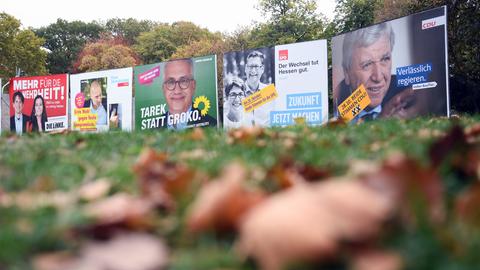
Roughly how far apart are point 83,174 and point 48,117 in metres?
15.3

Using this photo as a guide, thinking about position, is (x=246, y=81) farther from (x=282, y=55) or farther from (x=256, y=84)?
(x=282, y=55)

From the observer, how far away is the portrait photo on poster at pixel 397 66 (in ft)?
28.9

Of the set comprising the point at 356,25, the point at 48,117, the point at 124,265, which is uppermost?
the point at 356,25

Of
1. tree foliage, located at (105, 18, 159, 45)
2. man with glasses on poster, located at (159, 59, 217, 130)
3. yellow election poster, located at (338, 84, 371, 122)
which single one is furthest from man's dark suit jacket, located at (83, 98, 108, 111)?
tree foliage, located at (105, 18, 159, 45)

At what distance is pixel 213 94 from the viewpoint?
43.5ft

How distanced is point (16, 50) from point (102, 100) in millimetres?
33403

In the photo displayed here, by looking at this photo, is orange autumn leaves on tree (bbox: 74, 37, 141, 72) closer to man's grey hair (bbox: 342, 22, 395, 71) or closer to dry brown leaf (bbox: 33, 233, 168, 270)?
man's grey hair (bbox: 342, 22, 395, 71)

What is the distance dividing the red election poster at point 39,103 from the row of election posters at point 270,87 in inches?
1.3

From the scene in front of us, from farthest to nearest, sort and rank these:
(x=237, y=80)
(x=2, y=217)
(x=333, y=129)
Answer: (x=237, y=80) < (x=333, y=129) < (x=2, y=217)

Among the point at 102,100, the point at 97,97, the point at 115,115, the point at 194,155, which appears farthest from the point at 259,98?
the point at 194,155

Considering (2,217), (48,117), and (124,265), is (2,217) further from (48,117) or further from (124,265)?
(48,117)

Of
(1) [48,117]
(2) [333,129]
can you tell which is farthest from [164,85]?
(2) [333,129]

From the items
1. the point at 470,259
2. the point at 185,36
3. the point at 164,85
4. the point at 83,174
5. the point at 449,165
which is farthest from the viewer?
the point at 185,36

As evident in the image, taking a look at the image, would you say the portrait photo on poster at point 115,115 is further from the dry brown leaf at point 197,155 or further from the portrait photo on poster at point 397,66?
the dry brown leaf at point 197,155
